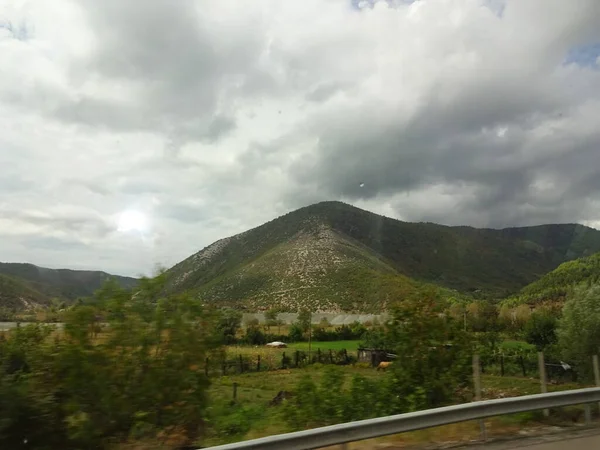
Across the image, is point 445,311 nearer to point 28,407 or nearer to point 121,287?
point 121,287

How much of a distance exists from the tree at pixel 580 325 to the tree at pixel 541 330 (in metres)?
23.4

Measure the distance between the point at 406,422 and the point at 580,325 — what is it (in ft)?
97.0

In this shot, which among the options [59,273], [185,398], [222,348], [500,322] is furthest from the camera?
[59,273]

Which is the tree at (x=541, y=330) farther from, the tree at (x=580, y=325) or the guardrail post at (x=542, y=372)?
the guardrail post at (x=542, y=372)

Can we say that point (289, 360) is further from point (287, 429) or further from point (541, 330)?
point (287, 429)

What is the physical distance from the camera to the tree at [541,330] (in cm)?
5672

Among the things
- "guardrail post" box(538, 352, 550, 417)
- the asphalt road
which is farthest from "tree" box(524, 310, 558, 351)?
the asphalt road

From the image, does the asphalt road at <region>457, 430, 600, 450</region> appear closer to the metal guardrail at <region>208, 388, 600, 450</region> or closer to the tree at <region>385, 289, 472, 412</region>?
the metal guardrail at <region>208, 388, 600, 450</region>

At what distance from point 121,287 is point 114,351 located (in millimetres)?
944

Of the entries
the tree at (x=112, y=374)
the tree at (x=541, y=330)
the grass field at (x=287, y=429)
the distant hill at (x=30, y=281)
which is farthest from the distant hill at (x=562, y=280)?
the tree at (x=112, y=374)

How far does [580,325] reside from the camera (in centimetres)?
3209

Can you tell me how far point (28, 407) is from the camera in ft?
20.9

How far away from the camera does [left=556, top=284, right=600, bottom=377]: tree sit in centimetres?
2983

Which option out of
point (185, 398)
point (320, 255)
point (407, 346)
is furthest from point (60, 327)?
point (320, 255)
